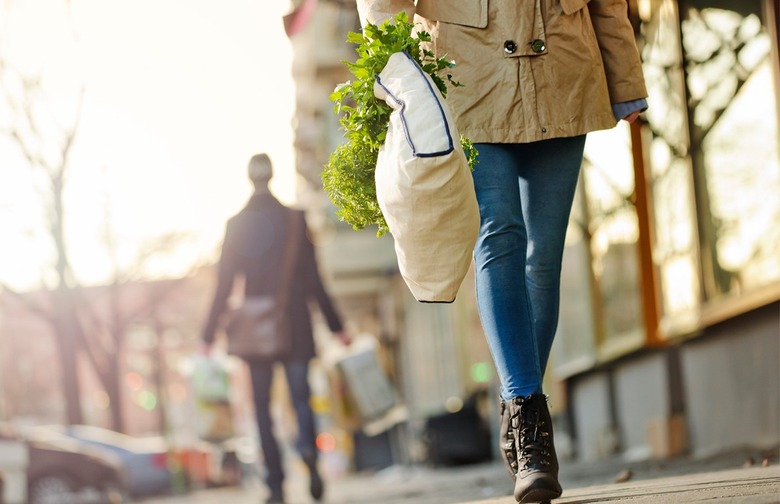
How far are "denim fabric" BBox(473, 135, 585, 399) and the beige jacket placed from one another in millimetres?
86

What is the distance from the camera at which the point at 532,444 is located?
4.16 m

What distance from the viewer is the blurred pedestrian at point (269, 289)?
9.06 metres

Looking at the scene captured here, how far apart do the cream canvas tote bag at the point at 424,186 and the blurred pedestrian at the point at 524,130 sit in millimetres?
252

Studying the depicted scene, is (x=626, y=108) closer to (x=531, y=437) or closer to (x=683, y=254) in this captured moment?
(x=531, y=437)

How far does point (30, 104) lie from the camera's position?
24562 millimetres

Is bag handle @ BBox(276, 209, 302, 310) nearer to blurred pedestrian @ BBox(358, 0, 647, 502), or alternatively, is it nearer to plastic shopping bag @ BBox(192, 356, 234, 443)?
blurred pedestrian @ BBox(358, 0, 647, 502)

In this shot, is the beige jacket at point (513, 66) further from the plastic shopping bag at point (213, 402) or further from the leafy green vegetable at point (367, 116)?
the plastic shopping bag at point (213, 402)

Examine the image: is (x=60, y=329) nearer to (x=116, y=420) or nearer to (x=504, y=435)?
(x=116, y=420)

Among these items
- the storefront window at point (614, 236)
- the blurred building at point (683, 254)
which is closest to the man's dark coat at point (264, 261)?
the blurred building at point (683, 254)

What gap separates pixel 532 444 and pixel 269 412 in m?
5.09

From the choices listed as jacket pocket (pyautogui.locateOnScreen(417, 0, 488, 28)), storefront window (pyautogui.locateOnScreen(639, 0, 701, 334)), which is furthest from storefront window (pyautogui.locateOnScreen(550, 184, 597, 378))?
jacket pocket (pyautogui.locateOnScreen(417, 0, 488, 28))

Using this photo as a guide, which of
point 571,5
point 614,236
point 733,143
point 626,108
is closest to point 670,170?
point 733,143

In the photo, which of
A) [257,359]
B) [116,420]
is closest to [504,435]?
[257,359]

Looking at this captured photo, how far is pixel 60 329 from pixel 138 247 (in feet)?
21.7
